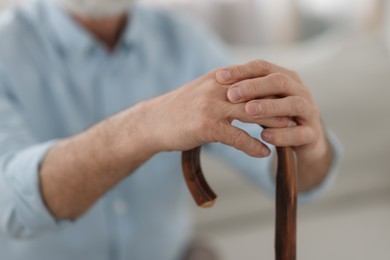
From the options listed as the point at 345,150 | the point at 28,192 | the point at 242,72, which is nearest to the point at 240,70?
the point at 242,72

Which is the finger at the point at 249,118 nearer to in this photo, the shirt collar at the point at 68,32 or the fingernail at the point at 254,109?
the fingernail at the point at 254,109

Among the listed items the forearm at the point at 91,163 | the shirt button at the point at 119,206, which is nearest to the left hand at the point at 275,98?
the forearm at the point at 91,163

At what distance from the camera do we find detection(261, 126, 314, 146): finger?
42 centimetres

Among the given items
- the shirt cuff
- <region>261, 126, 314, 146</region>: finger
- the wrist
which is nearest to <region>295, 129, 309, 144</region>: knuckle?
<region>261, 126, 314, 146</region>: finger

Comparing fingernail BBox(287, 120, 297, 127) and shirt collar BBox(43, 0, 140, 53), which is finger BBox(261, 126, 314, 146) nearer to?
fingernail BBox(287, 120, 297, 127)

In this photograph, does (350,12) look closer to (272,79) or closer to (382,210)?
(382,210)

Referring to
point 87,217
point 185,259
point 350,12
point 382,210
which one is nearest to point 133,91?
point 87,217

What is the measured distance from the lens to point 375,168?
48.1 inches

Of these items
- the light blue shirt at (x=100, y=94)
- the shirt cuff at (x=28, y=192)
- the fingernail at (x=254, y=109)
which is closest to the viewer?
the fingernail at (x=254, y=109)

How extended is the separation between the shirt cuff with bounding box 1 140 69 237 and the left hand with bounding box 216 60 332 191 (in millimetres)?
227

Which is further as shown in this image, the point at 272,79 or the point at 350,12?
the point at 350,12

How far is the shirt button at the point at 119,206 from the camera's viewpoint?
829mm

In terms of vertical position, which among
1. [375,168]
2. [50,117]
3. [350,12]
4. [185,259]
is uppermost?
[350,12]

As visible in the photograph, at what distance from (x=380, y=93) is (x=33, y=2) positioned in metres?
0.76
